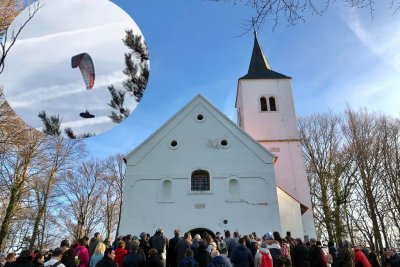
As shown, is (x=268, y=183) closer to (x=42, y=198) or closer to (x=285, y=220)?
(x=285, y=220)

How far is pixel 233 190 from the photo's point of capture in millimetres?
18625

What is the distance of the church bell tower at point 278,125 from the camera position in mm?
24266

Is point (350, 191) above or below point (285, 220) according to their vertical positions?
above

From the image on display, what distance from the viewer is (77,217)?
1243 inches

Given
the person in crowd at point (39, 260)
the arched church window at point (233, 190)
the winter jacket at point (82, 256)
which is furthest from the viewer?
the arched church window at point (233, 190)

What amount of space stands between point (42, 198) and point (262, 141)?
53.9 feet

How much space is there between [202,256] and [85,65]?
7.98 m

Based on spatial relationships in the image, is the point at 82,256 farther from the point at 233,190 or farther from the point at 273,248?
the point at 233,190

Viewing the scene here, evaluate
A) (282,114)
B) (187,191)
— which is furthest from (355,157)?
(187,191)

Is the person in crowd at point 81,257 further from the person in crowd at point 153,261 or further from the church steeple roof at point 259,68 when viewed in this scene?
the church steeple roof at point 259,68

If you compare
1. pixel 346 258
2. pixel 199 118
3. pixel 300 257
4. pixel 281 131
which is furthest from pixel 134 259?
pixel 281 131

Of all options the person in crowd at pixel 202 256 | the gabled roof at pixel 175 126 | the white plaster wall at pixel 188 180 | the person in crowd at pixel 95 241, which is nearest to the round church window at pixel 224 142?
the white plaster wall at pixel 188 180

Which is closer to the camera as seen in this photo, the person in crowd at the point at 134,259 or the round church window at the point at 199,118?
the person in crowd at the point at 134,259

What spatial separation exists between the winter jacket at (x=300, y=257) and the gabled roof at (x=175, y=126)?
9.53m
